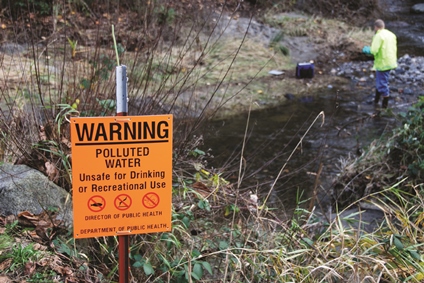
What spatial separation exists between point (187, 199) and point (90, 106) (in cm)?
117

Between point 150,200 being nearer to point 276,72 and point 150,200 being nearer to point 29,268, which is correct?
point 29,268

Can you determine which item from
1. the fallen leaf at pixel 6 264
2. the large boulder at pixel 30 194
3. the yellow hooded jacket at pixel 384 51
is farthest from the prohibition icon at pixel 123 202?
the yellow hooded jacket at pixel 384 51

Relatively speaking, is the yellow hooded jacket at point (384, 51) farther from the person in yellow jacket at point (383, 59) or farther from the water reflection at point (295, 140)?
the water reflection at point (295, 140)

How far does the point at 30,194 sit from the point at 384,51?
8.94m

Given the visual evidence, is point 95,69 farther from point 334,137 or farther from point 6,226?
point 334,137

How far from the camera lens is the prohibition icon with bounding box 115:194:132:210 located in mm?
2617

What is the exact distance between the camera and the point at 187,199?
3967 mm

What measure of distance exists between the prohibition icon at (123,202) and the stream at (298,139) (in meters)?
2.74

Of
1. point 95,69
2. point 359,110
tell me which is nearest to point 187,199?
point 95,69

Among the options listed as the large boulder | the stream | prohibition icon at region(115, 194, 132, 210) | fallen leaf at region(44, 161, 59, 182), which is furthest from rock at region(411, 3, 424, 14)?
prohibition icon at region(115, 194, 132, 210)

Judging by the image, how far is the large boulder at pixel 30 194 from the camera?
3473 mm

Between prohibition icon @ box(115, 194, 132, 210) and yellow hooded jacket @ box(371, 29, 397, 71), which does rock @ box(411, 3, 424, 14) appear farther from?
prohibition icon @ box(115, 194, 132, 210)

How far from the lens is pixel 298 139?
28.2 feet

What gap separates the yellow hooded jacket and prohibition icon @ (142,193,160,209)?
908 cm
